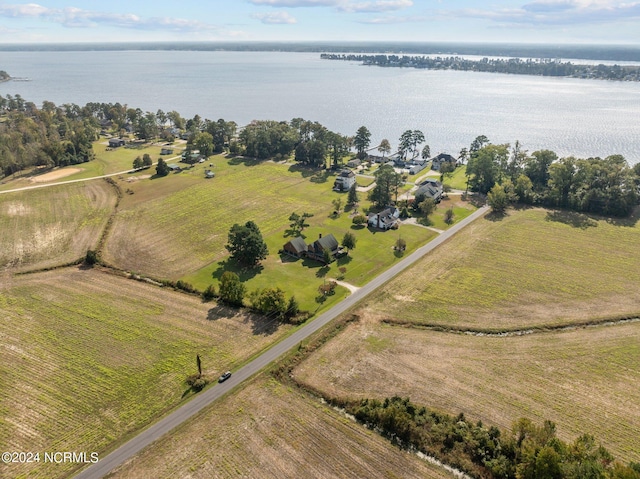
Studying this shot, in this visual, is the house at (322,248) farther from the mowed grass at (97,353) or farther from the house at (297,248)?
the mowed grass at (97,353)

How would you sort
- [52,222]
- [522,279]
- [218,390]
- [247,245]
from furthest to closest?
[52,222], [247,245], [522,279], [218,390]

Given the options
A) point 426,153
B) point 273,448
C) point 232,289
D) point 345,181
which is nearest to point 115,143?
point 345,181

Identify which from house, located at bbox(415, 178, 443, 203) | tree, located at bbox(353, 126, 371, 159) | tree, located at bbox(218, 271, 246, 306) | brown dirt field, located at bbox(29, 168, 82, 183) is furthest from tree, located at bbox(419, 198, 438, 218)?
brown dirt field, located at bbox(29, 168, 82, 183)

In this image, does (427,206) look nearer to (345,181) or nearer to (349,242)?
(345,181)

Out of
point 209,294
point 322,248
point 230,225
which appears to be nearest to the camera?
point 209,294

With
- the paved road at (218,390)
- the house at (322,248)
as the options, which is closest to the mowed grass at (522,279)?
the paved road at (218,390)

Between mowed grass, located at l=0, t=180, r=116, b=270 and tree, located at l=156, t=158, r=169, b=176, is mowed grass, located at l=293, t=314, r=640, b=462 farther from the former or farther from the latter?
tree, located at l=156, t=158, r=169, b=176

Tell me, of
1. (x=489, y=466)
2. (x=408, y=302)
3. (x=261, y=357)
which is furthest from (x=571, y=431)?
(x=261, y=357)

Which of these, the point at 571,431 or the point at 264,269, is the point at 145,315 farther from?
the point at 571,431
